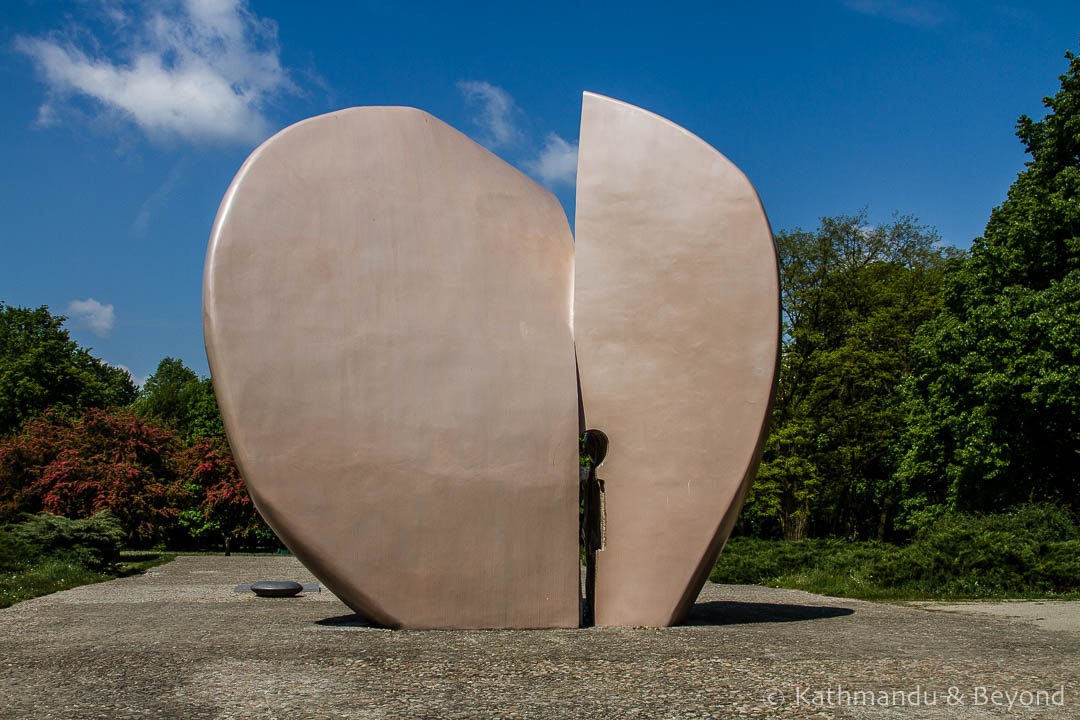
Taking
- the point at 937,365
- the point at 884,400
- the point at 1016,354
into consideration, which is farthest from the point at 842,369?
the point at 1016,354

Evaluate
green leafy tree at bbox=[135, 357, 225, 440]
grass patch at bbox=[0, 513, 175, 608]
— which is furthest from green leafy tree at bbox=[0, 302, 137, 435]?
grass patch at bbox=[0, 513, 175, 608]

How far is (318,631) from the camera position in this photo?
8477mm

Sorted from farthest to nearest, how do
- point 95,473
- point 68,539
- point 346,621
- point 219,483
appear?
point 219,483 < point 95,473 < point 68,539 < point 346,621

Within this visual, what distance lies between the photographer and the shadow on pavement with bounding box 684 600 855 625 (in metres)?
9.87

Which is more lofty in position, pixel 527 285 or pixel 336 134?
pixel 336 134

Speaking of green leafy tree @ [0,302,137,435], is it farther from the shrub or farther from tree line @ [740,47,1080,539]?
tree line @ [740,47,1080,539]

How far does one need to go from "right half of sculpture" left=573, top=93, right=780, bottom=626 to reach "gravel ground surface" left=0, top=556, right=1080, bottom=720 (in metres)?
0.77

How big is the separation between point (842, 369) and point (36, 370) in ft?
105

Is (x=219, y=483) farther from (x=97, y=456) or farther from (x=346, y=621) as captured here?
(x=346, y=621)

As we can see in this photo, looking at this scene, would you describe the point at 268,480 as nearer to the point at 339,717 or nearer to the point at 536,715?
the point at 339,717

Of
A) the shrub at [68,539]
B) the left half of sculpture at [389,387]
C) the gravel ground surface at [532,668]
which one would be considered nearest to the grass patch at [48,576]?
the shrub at [68,539]

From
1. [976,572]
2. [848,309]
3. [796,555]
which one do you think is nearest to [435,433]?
Result: [976,572]

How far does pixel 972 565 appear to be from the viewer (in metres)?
14.3

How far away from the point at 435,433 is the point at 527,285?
1.85 m
